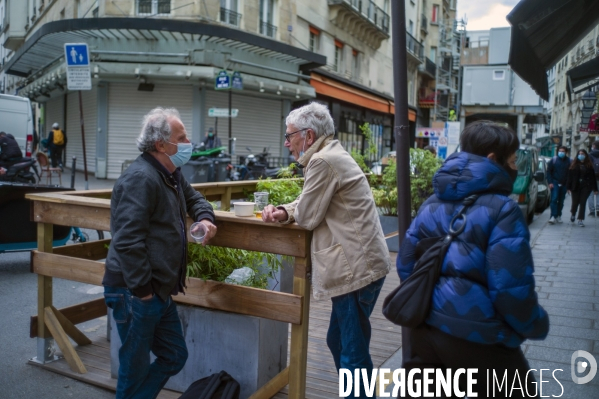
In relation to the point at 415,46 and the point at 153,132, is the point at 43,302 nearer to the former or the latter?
the point at 153,132

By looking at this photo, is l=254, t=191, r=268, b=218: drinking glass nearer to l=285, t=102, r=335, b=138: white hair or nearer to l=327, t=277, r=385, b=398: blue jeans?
l=285, t=102, r=335, b=138: white hair

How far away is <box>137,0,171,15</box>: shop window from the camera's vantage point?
2116 centimetres

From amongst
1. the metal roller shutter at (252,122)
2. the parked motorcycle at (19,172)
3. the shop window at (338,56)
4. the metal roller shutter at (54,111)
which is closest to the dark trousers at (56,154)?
the metal roller shutter at (54,111)

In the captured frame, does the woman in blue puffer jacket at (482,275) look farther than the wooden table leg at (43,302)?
No

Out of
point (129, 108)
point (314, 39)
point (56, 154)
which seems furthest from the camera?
point (314, 39)

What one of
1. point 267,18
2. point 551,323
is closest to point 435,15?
point 267,18

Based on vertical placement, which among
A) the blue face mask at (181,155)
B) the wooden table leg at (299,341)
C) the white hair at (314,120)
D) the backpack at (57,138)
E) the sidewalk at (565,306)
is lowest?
the sidewalk at (565,306)

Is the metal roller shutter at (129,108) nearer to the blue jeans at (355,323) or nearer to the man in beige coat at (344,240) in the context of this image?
the man in beige coat at (344,240)

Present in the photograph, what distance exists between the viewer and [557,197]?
1397 cm

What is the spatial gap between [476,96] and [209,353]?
170 feet

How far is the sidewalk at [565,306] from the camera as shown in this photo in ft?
13.8

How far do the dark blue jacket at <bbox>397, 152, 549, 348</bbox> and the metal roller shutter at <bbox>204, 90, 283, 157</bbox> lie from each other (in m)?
20.1

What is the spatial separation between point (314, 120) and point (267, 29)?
874 inches

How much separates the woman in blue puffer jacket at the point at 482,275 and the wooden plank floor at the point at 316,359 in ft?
5.30
